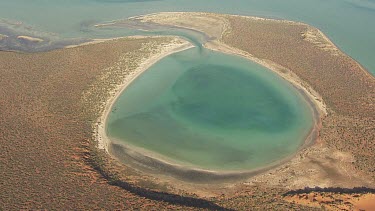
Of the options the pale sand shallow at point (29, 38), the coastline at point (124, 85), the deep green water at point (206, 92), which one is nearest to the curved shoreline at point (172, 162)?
the coastline at point (124, 85)

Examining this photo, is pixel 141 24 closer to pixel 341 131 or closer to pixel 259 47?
pixel 259 47

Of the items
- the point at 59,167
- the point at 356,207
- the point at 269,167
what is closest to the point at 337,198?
the point at 356,207

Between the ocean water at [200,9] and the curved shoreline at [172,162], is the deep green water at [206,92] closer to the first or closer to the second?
the ocean water at [200,9]

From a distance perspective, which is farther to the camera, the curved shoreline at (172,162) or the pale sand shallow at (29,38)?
the pale sand shallow at (29,38)

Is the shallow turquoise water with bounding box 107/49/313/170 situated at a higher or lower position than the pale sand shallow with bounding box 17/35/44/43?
lower

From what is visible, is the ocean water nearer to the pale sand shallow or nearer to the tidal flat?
the pale sand shallow

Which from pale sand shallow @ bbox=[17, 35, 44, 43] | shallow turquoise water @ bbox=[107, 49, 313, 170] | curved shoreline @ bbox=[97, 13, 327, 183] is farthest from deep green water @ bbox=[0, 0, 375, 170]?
pale sand shallow @ bbox=[17, 35, 44, 43]
